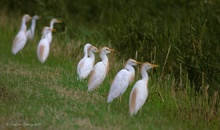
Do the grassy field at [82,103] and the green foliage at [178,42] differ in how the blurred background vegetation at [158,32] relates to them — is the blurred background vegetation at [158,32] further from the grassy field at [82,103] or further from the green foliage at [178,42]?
the grassy field at [82,103]

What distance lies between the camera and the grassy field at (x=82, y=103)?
827cm

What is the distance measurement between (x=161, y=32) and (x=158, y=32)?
8.5 inches

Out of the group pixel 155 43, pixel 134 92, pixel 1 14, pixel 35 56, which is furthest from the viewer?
pixel 1 14

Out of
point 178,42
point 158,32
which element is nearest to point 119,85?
point 178,42

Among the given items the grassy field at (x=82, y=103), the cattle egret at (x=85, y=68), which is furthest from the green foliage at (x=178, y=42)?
the cattle egret at (x=85, y=68)

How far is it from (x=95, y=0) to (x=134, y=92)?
41.4ft

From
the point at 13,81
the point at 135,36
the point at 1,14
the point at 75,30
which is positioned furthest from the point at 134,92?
the point at 1,14

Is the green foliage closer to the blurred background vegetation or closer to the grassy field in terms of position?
the blurred background vegetation

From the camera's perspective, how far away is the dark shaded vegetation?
10719 mm

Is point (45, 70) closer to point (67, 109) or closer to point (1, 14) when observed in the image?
point (67, 109)

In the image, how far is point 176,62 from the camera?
1134 cm

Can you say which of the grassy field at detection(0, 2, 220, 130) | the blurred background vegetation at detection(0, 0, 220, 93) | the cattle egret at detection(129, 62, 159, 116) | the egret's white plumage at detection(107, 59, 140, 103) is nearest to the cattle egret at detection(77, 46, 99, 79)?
the grassy field at detection(0, 2, 220, 130)

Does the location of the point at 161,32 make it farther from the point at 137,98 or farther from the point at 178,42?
the point at 137,98

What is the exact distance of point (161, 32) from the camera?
1291 centimetres
